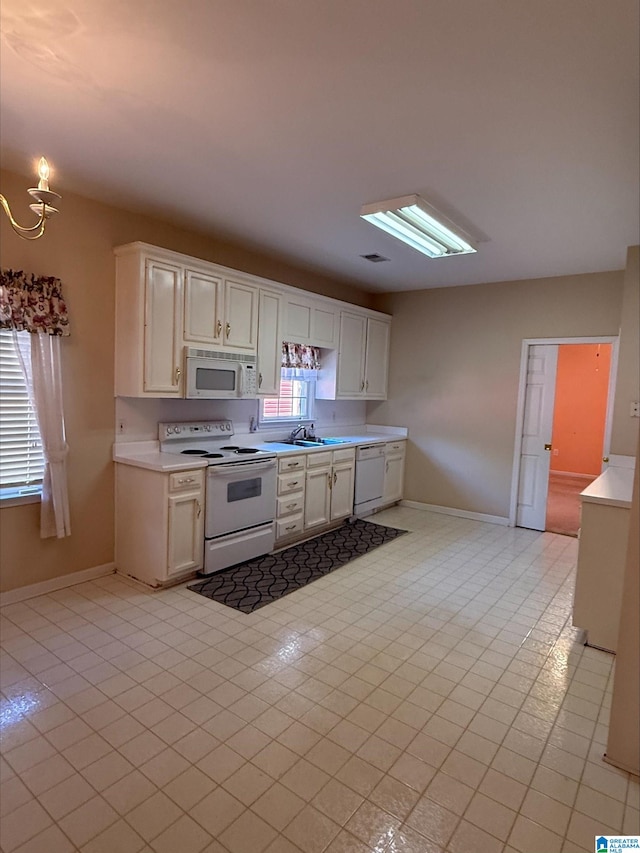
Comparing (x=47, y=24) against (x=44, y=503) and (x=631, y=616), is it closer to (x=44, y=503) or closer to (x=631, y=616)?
(x=44, y=503)

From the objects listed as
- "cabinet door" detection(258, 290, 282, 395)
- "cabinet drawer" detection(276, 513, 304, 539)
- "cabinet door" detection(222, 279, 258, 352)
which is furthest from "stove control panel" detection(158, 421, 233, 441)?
"cabinet drawer" detection(276, 513, 304, 539)

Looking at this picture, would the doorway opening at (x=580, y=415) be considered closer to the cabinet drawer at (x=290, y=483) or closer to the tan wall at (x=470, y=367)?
the tan wall at (x=470, y=367)

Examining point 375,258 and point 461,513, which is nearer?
point 375,258

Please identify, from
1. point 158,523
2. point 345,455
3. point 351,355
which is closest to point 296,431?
point 345,455

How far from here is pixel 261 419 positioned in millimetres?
4883

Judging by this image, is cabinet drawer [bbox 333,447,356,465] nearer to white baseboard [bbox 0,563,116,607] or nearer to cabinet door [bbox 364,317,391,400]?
cabinet door [bbox 364,317,391,400]

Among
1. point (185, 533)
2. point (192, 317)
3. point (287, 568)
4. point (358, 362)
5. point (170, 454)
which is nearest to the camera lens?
point (185, 533)

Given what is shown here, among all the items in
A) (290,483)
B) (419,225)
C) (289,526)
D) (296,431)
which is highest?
(419,225)

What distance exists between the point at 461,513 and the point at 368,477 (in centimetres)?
126

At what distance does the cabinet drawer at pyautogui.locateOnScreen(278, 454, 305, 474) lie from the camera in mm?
4305

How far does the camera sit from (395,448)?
19.8ft

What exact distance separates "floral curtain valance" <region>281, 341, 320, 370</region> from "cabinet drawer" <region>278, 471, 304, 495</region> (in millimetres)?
1150

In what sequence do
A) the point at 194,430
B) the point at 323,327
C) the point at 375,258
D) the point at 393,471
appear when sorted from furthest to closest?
the point at 393,471 < the point at 323,327 < the point at 375,258 < the point at 194,430

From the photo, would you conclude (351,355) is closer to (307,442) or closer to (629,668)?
(307,442)
